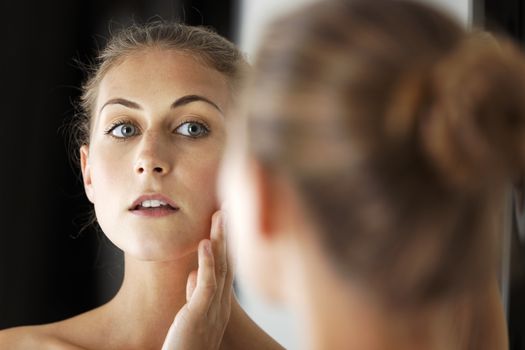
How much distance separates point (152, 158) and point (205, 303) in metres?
0.19

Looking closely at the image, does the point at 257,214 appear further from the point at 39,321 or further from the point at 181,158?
the point at 39,321

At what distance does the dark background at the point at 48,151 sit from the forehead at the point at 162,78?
0.63 ft

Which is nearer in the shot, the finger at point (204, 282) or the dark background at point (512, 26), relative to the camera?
the finger at point (204, 282)

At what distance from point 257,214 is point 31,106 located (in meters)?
0.68

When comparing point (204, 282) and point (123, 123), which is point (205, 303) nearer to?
point (204, 282)

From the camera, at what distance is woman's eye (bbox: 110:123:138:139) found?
1018 millimetres

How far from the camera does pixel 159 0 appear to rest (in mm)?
1245

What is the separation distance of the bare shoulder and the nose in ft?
0.91

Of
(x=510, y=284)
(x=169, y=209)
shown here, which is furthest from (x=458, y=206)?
(x=510, y=284)

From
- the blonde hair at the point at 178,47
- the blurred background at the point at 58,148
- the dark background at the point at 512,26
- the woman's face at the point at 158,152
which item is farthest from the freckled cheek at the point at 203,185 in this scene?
the dark background at the point at 512,26

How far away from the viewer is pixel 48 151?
4.02 ft

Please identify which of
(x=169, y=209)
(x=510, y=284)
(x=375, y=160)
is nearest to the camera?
(x=375, y=160)

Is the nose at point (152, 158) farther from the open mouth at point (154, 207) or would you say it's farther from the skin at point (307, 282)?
the skin at point (307, 282)

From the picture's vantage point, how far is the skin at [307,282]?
2.06ft
